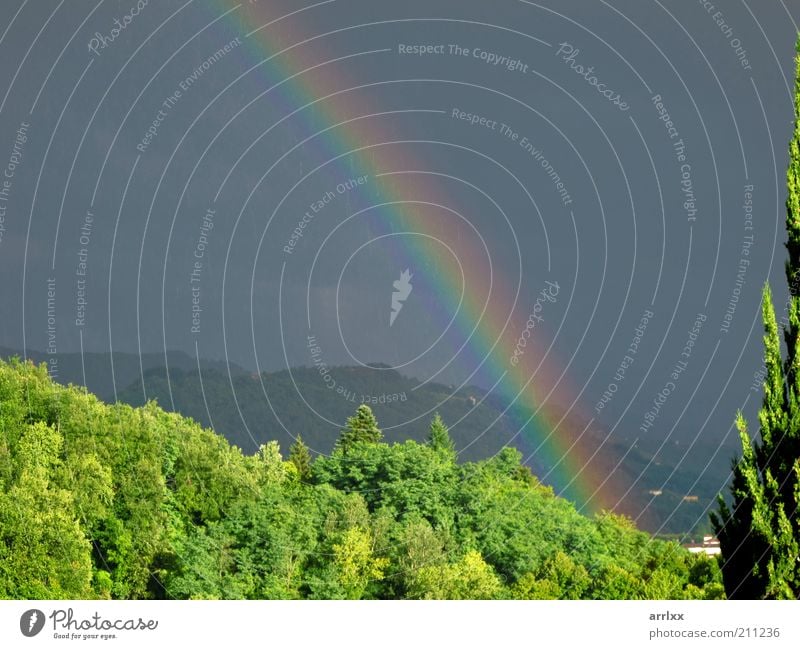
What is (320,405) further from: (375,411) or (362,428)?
(362,428)

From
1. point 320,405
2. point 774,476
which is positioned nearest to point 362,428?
point 320,405

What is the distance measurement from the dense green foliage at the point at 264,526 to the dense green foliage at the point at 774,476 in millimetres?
5374

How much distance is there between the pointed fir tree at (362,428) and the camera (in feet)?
239

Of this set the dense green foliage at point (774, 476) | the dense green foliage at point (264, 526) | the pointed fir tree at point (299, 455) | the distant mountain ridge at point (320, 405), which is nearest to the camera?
the dense green foliage at point (774, 476)

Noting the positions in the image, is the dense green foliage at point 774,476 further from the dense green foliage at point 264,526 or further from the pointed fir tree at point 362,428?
the pointed fir tree at point 362,428

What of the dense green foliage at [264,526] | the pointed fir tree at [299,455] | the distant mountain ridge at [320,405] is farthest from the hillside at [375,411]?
the dense green foliage at [264,526]

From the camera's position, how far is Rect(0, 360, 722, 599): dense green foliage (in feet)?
120

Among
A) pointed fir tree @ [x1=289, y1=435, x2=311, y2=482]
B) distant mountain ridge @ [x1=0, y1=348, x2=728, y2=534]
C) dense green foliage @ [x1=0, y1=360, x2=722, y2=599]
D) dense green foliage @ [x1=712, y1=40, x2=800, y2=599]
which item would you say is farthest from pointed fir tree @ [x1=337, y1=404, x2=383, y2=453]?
dense green foliage @ [x1=712, y1=40, x2=800, y2=599]

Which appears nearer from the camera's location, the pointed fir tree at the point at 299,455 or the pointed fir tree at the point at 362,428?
the pointed fir tree at the point at 362,428

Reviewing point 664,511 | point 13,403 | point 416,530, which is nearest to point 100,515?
point 13,403

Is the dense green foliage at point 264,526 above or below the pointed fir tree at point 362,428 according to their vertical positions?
below

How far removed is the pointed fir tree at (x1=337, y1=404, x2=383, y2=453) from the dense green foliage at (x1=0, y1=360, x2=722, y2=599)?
17.3 m

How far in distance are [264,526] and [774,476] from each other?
18.8 metres
